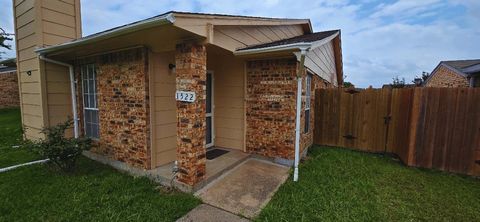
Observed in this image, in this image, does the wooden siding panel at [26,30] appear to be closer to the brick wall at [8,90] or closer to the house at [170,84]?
the house at [170,84]

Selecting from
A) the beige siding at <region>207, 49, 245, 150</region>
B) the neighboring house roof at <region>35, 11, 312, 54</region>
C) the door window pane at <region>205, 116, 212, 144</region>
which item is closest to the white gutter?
the neighboring house roof at <region>35, 11, 312, 54</region>

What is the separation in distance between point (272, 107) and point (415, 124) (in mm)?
3251

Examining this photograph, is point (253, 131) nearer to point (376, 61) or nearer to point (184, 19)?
point (184, 19)

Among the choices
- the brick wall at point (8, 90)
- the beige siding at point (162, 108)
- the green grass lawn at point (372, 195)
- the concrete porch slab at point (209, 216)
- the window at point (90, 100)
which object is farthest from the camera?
the brick wall at point (8, 90)

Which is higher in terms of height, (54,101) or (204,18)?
(204,18)

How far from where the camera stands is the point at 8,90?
13.0m

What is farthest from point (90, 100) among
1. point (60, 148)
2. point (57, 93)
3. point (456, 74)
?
point (456, 74)

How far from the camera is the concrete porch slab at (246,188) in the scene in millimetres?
3022

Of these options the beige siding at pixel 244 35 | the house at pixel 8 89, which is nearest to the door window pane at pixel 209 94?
the beige siding at pixel 244 35

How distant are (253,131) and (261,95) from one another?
0.90 meters

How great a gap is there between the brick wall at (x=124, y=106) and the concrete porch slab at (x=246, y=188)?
153 centimetres

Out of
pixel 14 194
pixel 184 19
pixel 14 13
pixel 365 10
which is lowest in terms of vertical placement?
pixel 14 194

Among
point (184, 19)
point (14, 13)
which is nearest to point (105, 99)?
point (184, 19)

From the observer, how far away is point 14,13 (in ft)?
19.5
